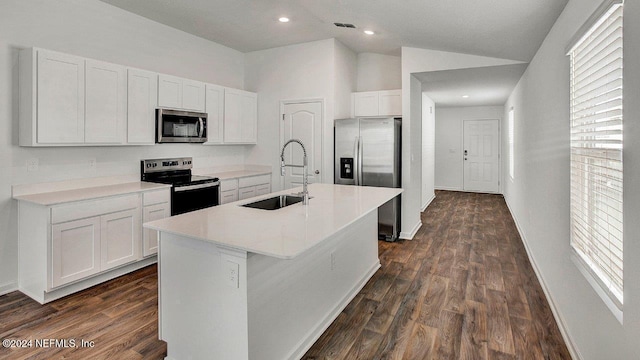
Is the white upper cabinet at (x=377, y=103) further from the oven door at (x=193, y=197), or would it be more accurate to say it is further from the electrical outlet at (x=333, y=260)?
the electrical outlet at (x=333, y=260)

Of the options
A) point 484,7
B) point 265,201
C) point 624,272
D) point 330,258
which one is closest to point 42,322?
point 265,201

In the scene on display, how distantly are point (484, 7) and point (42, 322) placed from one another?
4.18 m

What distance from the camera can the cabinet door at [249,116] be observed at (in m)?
5.35

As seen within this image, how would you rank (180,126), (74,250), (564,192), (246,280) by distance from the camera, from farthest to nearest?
(180,126), (74,250), (564,192), (246,280)

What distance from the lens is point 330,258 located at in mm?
2629

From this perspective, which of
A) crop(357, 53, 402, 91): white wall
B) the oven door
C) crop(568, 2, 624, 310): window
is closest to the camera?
crop(568, 2, 624, 310): window

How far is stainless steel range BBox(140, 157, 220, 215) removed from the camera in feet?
12.9

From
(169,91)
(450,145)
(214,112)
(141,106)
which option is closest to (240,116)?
(214,112)

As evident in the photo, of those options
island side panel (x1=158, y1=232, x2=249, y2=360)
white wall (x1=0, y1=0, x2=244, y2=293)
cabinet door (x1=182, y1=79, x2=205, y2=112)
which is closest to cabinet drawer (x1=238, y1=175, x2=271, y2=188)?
white wall (x1=0, y1=0, x2=244, y2=293)

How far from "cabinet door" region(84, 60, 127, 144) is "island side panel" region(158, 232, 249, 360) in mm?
1935

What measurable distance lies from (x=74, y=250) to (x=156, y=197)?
894mm

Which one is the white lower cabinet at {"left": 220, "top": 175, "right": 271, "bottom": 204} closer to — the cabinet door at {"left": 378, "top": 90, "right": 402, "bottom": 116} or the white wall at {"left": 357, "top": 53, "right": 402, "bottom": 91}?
the cabinet door at {"left": 378, "top": 90, "right": 402, "bottom": 116}

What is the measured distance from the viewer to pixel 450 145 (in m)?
9.70

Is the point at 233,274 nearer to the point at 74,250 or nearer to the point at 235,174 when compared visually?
the point at 74,250
